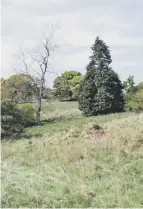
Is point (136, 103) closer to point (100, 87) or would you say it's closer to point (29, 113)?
point (100, 87)

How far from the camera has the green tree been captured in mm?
41469

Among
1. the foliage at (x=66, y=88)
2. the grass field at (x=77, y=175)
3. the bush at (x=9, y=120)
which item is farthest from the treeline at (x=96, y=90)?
the grass field at (x=77, y=175)

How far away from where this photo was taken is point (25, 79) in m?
40.3

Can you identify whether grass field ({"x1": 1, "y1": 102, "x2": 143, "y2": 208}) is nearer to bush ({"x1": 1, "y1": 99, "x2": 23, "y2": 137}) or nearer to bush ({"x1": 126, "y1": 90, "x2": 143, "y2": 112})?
bush ({"x1": 1, "y1": 99, "x2": 23, "y2": 137})

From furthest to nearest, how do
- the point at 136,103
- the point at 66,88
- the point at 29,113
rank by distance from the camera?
the point at 66,88, the point at 136,103, the point at 29,113

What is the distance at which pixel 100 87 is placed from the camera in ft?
139

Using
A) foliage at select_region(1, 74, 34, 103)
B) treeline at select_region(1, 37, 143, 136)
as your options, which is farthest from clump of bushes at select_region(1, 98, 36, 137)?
foliage at select_region(1, 74, 34, 103)

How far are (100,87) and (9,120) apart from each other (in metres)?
22.3

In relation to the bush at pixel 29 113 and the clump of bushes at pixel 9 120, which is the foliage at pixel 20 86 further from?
the clump of bushes at pixel 9 120

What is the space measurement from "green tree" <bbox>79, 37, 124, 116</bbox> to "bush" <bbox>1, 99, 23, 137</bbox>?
19676mm

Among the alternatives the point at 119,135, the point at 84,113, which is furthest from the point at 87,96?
the point at 119,135

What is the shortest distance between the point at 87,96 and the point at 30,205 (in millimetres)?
36347

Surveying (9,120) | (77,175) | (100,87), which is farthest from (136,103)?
(77,175)

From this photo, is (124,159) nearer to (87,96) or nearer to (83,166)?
(83,166)
